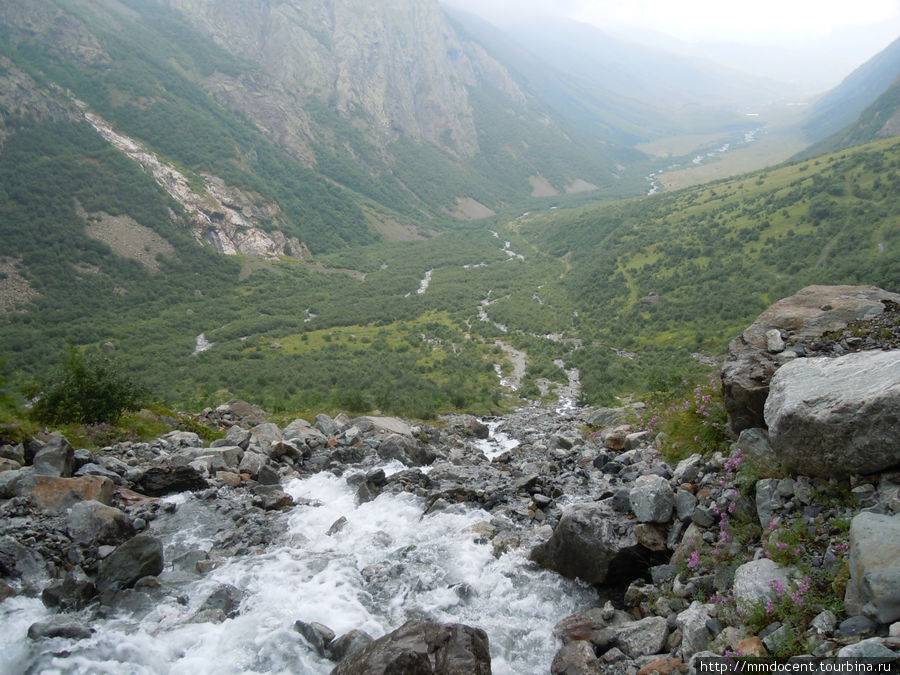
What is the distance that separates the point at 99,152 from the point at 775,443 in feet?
464

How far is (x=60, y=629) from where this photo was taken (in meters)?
9.63

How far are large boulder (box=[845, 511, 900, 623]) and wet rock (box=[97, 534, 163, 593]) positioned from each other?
1368cm

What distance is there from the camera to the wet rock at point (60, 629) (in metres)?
9.48

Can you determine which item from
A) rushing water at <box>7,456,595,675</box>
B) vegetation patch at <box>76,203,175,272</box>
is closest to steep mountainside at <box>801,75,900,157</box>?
rushing water at <box>7,456,595,675</box>

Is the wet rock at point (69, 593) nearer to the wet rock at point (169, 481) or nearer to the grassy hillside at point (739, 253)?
the wet rock at point (169, 481)

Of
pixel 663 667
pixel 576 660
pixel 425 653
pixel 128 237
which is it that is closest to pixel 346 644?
pixel 425 653

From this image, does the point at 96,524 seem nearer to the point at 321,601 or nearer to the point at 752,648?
the point at 321,601

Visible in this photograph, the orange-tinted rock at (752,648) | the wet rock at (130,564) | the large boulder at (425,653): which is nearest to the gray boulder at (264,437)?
the wet rock at (130,564)

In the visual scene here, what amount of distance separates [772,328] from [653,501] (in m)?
5.81

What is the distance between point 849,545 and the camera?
281 inches

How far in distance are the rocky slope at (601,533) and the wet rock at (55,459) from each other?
0.05 meters

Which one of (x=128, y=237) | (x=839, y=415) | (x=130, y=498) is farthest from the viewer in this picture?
(x=128, y=237)

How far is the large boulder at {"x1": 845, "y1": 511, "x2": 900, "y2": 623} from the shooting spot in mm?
5914

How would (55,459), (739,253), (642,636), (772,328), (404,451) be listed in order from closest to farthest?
(642,636), (772,328), (55,459), (404,451), (739,253)
